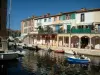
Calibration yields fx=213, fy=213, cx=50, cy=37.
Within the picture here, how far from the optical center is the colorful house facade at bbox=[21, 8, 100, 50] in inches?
2133

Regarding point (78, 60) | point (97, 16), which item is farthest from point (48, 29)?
point (78, 60)

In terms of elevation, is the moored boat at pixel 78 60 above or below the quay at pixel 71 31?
below

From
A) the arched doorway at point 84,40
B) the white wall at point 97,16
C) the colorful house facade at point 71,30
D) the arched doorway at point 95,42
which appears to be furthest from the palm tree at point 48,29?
the white wall at point 97,16

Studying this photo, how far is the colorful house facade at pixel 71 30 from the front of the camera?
178ft

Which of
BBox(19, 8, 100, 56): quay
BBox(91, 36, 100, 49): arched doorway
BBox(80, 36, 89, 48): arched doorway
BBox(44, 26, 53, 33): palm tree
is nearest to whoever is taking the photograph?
BBox(91, 36, 100, 49): arched doorway

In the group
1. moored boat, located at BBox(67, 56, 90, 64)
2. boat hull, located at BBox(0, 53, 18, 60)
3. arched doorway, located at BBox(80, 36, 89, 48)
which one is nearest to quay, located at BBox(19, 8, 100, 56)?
arched doorway, located at BBox(80, 36, 89, 48)

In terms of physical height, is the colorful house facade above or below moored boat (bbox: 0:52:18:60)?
above

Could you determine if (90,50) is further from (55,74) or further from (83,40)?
(55,74)

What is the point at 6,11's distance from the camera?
40625 millimetres

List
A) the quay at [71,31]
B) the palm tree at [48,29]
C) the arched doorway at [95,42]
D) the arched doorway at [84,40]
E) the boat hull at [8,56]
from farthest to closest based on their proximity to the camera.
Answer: the palm tree at [48,29] < the arched doorway at [84,40] < the quay at [71,31] < the arched doorway at [95,42] < the boat hull at [8,56]

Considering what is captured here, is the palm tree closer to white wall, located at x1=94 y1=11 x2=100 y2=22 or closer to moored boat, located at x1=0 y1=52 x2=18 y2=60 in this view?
white wall, located at x1=94 y1=11 x2=100 y2=22

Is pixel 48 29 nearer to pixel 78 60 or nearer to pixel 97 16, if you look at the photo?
pixel 97 16

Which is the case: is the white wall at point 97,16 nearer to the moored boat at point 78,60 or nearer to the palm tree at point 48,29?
the palm tree at point 48,29

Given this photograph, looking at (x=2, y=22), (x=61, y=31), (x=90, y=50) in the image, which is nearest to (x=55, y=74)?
(x=2, y=22)
